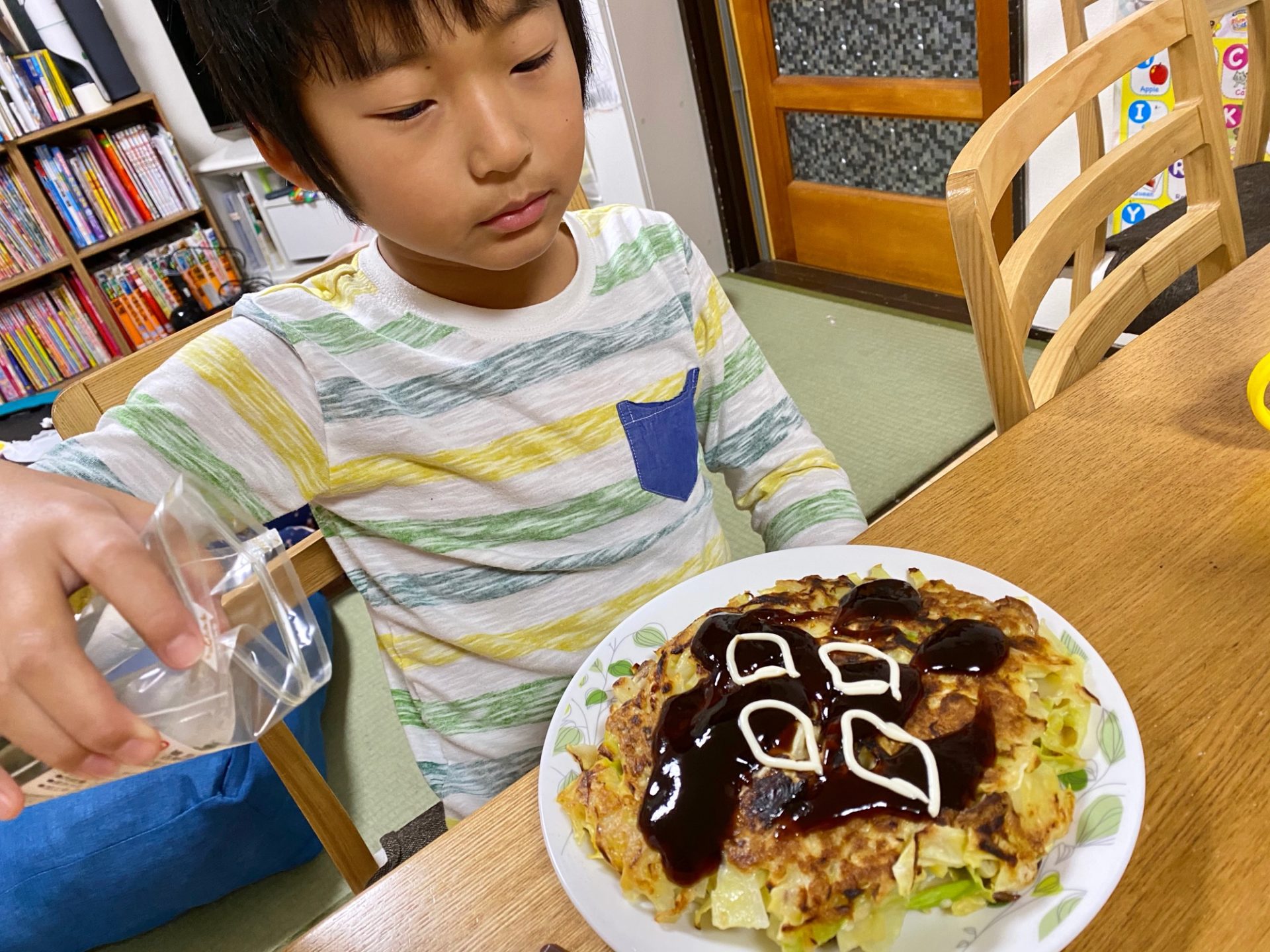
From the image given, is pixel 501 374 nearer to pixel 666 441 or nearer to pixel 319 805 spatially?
pixel 666 441

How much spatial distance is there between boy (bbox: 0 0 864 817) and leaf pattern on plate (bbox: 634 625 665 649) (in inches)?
10.9

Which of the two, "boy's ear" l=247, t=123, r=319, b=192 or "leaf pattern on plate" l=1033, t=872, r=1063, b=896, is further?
"boy's ear" l=247, t=123, r=319, b=192

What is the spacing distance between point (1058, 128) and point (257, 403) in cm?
187

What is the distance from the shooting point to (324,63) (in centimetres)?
60

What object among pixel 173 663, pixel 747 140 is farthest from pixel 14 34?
pixel 173 663

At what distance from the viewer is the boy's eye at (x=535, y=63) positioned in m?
0.64

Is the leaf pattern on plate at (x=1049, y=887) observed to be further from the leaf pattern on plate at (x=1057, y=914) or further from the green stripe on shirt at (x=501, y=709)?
the green stripe on shirt at (x=501, y=709)

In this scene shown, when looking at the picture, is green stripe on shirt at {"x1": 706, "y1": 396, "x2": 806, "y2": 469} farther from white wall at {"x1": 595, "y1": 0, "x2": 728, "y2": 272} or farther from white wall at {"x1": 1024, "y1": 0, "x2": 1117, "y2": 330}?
white wall at {"x1": 595, "y1": 0, "x2": 728, "y2": 272}

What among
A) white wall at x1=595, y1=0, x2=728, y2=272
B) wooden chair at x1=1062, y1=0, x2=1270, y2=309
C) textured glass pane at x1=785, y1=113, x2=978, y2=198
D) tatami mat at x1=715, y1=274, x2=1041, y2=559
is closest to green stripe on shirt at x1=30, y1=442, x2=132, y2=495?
tatami mat at x1=715, y1=274, x2=1041, y2=559

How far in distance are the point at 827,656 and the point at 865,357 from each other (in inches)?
85.3

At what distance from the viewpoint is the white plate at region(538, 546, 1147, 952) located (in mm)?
377

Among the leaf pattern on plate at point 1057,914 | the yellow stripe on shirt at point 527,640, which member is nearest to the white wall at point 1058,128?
the yellow stripe on shirt at point 527,640

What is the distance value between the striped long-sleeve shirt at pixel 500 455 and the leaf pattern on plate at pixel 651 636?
0.28m

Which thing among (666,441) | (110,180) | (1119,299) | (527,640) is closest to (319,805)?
(527,640)
